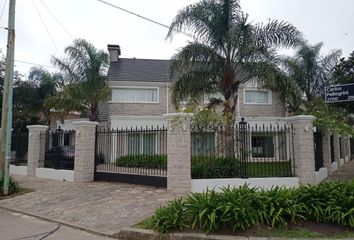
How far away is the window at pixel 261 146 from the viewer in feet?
46.7

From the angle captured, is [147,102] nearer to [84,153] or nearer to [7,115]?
[84,153]

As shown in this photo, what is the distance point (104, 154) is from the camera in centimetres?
1521

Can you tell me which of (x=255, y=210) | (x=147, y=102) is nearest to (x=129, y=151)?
(x=255, y=210)

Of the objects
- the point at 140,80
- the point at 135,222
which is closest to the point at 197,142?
the point at 135,222

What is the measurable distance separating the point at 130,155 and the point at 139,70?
1400cm

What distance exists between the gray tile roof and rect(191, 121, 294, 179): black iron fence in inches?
519

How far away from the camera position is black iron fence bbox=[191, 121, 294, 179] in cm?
1227

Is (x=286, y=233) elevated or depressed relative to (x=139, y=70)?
depressed

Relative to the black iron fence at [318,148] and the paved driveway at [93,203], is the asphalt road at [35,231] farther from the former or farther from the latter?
the black iron fence at [318,148]

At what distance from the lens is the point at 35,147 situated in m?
17.3

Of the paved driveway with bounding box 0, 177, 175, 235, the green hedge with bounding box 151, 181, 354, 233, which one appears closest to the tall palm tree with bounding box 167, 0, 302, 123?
the paved driveway with bounding box 0, 177, 175, 235

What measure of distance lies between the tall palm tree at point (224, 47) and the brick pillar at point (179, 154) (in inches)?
102

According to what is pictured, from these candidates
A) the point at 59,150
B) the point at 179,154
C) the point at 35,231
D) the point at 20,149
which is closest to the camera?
the point at 35,231

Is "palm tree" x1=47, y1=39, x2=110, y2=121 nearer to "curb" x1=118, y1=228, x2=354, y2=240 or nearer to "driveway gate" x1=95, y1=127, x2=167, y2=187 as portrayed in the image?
"driveway gate" x1=95, y1=127, x2=167, y2=187
